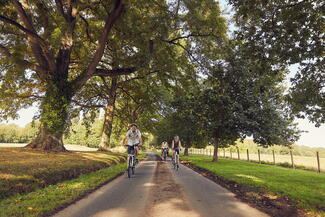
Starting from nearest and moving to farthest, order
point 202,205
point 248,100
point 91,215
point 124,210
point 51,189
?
point 91,215, point 124,210, point 202,205, point 51,189, point 248,100

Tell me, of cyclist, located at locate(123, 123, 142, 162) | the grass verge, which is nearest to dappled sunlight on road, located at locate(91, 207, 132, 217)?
the grass verge

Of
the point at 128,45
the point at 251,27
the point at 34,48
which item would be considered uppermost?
the point at 128,45

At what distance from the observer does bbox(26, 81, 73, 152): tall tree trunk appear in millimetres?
13438

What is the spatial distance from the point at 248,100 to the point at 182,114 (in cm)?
740

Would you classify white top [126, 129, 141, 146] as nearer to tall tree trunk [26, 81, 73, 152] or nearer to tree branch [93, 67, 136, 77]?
tall tree trunk [26, 81, 73, 152]

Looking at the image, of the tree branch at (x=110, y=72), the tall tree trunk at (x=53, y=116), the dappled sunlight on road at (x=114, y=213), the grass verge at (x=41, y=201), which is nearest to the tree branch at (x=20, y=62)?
the tall tree trunk at (x=53, y=116)

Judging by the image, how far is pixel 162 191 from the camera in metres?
6.51

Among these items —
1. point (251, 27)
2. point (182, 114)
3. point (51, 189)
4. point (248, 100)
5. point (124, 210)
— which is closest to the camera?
point (124, 210)

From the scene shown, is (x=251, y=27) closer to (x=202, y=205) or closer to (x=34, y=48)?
(x=202, y=205)

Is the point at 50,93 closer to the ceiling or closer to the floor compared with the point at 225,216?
closer to the ceiling

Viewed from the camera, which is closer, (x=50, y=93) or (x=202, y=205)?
(x=202, y=205)

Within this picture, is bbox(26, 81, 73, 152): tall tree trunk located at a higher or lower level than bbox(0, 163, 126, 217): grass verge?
higher

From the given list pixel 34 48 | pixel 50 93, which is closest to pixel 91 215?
pixel 50 93

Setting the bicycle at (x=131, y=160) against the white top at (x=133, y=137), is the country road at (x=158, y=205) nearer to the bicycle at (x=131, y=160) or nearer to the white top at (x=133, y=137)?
the bicycle at (x=131, y=160)
